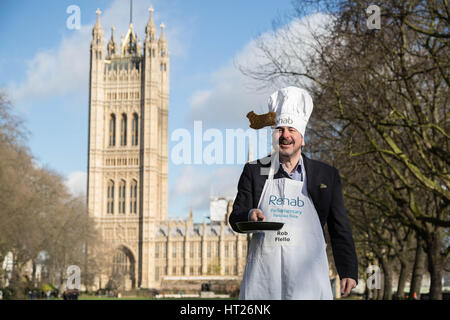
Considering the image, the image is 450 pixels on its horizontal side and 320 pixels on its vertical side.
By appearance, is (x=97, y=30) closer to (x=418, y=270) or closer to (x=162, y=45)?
(x=162, y=45)

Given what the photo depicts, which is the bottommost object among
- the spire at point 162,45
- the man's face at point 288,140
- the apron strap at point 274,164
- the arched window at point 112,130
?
the apron strap at point 274,164

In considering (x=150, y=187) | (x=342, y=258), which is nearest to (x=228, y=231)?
(x=150, y=187)

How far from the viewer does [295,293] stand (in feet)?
13.6

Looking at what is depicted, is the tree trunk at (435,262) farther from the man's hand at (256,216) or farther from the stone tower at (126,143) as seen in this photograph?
the stone tower at (126,143)

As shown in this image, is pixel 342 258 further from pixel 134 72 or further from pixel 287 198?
pixel 134 72

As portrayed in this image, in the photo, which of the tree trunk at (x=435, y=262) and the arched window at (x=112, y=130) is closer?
the tree trunk at (x=435, y=262)

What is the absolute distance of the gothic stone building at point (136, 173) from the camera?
10625 cm

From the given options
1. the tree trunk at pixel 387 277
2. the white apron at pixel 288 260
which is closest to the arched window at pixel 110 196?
the tree trunk at pixel 387 277

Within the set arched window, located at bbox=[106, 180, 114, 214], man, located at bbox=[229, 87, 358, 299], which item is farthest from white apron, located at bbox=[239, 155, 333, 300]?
arched window, located at bbox=[106, 180, 114, 214]

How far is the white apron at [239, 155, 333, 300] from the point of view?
4.16m

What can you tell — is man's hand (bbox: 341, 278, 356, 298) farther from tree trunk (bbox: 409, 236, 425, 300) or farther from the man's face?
tree trunk (bbox: 409, 236, 425, 300)

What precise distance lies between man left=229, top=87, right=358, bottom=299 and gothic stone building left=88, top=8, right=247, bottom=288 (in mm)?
101653
